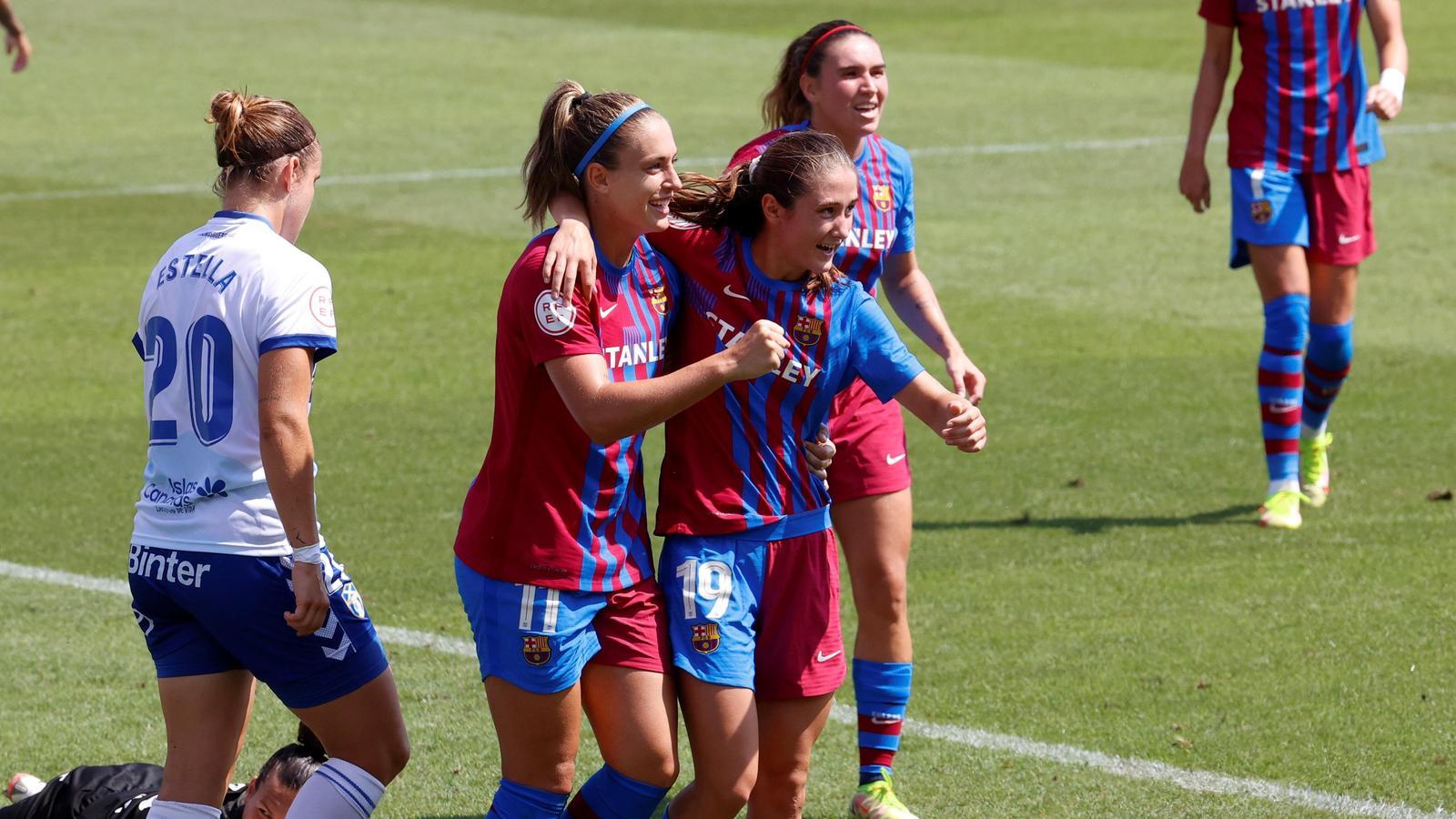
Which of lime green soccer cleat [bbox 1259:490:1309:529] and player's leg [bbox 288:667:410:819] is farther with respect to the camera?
lime green soccer cleat [bbox 1259:490:1309:529]

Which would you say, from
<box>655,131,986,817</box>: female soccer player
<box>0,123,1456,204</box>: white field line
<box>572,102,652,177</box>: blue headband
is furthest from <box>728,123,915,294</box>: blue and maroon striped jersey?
<box>0,123,1456,204</box>: white field line

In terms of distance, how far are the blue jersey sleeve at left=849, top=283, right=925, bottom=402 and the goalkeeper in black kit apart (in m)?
1.72

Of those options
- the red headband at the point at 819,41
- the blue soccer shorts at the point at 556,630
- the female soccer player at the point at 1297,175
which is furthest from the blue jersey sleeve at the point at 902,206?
the female soccer player at the point at 1297,175

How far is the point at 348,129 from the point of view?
19344mm

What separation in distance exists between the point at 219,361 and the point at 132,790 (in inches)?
62.4

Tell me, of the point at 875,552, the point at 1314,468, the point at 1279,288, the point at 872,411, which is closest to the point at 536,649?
the point at 875,552

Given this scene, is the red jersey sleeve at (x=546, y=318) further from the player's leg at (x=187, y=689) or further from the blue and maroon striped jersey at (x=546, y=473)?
the player's leg at (x=187, y=689)

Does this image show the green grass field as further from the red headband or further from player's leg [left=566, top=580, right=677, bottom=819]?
the red headband

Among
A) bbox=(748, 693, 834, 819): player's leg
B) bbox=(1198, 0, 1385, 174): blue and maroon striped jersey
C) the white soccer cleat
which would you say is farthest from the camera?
bbox=(1198, 0, 1385, 174): blue and maroon striped jersey

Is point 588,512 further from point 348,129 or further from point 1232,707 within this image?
point 348,129

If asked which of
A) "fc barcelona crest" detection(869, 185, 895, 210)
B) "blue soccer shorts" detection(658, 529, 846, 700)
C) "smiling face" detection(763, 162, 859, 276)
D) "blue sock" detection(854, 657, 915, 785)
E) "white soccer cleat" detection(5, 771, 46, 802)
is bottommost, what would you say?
"white soccer cleat" detection(5, 771, 46, 802)

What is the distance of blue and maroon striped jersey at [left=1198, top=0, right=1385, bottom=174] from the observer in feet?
27.7

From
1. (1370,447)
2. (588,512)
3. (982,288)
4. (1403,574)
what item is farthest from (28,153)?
(588,512)

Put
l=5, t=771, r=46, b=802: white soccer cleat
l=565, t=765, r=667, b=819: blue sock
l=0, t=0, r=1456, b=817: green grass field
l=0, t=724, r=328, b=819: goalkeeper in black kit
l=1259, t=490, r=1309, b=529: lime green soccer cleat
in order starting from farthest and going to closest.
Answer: l=1259, t=490, r=1309, b=529: lime green soccer cleat, l=0, t=0, r=1456, b=817: green grass field, l=5, t=771, r=46, b=802: white soccer cleat, l=0, t=724, r=328, b=819: goalkeeper in black kit, l=565, t=765, r=667, b=819: blue sock
